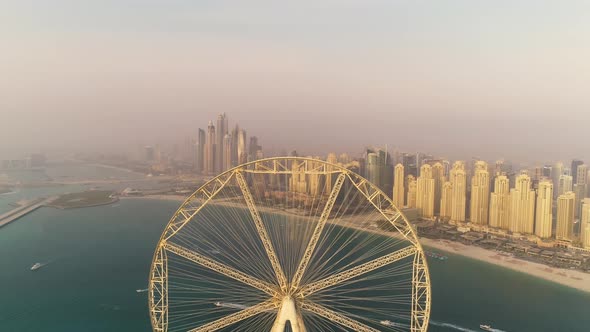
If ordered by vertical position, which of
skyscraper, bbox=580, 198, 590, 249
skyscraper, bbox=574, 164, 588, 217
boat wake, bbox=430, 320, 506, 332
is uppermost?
skyscraper, bbox=574, 164, 588, 217

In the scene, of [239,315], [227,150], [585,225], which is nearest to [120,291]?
[239,315]

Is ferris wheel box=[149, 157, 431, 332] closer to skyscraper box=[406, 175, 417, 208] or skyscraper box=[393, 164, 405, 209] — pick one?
skyscraper box=[393, 164, 405, 209]

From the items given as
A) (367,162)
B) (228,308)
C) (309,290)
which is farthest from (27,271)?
(367,162)

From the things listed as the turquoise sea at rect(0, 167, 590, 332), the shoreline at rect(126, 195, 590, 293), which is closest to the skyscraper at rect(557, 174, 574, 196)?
the shoreline at rect(126, 195, 590, 293)

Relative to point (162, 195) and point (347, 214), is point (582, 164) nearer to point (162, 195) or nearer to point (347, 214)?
point (347, 214)

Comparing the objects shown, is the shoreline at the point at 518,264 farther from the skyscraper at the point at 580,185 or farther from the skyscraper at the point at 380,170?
the skyscraper at the point at 380,170

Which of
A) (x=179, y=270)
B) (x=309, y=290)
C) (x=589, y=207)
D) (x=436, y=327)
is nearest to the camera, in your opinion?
(x=309, y=290)
